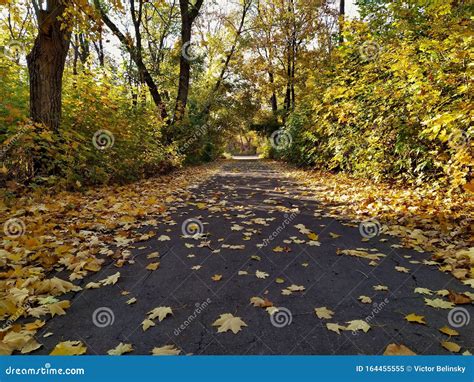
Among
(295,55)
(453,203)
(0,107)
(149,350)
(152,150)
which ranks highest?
(295,55)

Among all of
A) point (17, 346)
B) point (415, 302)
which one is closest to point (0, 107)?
point (17, 346)

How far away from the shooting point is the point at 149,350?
229 cm

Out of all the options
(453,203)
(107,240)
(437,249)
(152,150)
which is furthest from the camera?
(152,150)

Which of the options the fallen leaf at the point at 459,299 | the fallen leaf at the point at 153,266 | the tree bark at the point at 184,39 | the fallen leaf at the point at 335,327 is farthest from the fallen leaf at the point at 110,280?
the tree bark at the point at 184,39

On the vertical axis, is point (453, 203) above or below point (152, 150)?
below

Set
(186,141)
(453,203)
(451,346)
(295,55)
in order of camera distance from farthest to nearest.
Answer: (295,55)
(186,141)
(453,203)
(451,346)

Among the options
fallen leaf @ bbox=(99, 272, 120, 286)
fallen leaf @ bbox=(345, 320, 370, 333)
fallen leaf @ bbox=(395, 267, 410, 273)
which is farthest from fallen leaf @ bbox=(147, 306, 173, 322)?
fallen leaf @ bbox=(395, 267, 410, 273)

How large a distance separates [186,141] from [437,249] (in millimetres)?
14905

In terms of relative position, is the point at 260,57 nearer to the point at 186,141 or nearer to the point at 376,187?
the point at 186,141

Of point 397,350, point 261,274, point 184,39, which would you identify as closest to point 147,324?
point 261,274

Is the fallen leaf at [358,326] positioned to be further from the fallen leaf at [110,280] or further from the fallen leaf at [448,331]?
the fallen leaf at [110,280]

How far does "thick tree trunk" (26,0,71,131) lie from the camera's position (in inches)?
279

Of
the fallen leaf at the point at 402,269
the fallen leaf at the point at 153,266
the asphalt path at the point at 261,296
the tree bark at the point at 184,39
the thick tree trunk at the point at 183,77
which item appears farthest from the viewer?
the thick tree trunk at the point at 183,77

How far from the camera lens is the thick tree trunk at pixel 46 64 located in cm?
707
